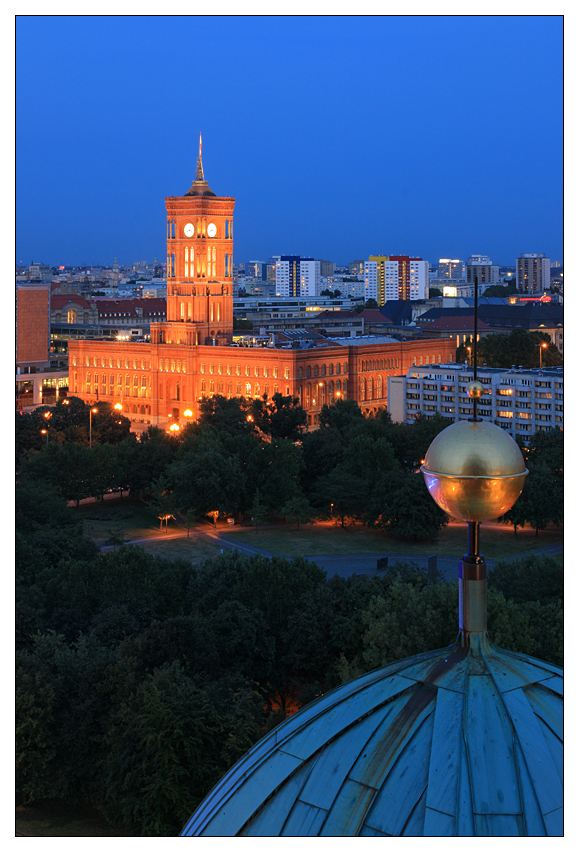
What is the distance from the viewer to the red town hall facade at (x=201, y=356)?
9419cm

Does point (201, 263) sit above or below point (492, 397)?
above

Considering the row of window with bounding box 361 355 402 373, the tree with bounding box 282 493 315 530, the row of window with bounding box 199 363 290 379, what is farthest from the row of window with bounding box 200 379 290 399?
the tree with bounding box 282 493 315 530

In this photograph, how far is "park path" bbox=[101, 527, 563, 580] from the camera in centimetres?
4444

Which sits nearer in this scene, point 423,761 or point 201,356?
point 423,761

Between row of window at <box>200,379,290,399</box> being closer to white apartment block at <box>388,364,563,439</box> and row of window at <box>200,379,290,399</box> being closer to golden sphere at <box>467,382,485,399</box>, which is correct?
white apartment block at <box>388,364,563,439</box>

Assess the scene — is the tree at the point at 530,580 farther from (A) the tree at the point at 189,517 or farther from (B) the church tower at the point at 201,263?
(B) the church tower at the point at 201,263

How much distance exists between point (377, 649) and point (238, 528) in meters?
31.1

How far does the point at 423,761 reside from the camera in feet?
18.6

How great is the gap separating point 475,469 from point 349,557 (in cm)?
4267

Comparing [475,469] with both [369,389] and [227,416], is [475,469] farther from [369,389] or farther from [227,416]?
[369,389]

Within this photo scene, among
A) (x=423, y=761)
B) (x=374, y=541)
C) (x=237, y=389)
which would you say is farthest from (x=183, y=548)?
(x=423, y=761)

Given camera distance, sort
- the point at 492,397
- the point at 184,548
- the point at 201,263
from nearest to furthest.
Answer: the point at 184,548 < the point at 492,397 < the point at 201,263

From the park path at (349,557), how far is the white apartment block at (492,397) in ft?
48.0
